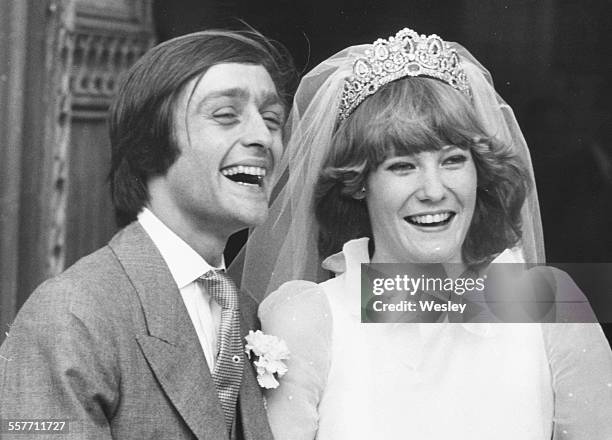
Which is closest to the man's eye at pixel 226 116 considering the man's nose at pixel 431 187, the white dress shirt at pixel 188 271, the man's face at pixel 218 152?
the man's face at pixel 218 152

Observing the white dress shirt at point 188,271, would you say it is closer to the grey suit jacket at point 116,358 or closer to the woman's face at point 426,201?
the grey suit jacket at point 116,358

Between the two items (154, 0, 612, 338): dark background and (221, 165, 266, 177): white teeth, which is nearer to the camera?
(221, 165, 266, 177): white teeth

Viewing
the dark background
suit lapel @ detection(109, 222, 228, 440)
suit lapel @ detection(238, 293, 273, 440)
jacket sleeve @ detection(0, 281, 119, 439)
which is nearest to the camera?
jacket sleeve @ detection(0, 281, 119, 439)

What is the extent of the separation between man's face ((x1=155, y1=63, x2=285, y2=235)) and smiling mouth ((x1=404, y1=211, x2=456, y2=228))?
26 centimetres

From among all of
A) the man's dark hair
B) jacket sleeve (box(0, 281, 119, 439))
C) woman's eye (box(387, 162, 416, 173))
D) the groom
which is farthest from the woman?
jacket sleeve (box(0, 281, 119, 439))

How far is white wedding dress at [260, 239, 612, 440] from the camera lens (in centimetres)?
139

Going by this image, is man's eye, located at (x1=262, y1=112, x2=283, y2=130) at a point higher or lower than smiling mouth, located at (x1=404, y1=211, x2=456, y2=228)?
higher

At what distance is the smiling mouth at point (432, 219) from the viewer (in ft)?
4.77

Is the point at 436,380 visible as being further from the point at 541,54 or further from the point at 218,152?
the point at 541,54

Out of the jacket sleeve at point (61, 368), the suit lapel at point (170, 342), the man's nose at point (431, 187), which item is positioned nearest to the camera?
the jacket sleeve at point (61, 368)

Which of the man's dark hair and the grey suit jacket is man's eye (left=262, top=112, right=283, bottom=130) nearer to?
the man's dark hair

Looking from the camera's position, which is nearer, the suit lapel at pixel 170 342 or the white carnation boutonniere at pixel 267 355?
the suit lapel at pixel 170 342

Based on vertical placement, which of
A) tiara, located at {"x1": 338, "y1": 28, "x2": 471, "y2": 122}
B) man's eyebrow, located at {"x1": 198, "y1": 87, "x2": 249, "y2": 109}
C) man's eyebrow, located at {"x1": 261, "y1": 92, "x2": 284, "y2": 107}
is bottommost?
man's eyebrow, located at {"x1": 198, "y1": 87, "x2": 249, "y2": 109}

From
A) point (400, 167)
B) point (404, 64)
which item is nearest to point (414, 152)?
point (400, 167)
